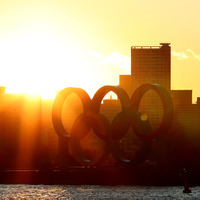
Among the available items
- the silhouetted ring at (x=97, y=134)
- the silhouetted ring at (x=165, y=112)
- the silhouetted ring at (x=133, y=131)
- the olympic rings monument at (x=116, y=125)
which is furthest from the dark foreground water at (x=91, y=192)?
the silhouetted ring at (x=165, y=112)

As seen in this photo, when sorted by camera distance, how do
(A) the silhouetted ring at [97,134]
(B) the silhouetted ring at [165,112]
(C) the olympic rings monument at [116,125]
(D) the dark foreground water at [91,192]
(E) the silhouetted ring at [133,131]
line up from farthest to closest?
(A) the silhouetted ring at [97,134]
(E) the silhouetted ring at [133,131]
(C) the olympic rings monument at [116,125]
(B) the silhouetted ring at [165,112]
(D) the dark foreground water at [91,192]

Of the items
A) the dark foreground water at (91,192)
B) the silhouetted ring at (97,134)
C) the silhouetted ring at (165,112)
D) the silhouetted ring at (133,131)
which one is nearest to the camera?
the dark foreground water at (91,192)

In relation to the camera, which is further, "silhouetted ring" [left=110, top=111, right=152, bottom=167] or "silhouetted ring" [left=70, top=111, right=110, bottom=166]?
"silhouetted ring" [left=70, top=111, right=110, bottom=166]

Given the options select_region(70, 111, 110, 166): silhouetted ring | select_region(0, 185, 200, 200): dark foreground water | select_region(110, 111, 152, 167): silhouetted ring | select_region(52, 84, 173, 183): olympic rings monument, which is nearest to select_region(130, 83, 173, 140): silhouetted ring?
select_region(52, 84, 173, 183): olympic rings monument

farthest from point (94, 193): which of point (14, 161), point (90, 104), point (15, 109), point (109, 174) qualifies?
point (15, 109)

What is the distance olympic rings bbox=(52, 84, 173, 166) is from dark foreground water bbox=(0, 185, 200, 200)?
107 inches

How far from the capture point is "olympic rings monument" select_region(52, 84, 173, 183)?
48.1 meters

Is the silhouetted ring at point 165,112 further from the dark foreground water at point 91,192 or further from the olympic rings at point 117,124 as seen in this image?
the dark foreground water at point 91,192

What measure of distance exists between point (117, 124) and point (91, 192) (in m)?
6.98

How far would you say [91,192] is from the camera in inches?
1896

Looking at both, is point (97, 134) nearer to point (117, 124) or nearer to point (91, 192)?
point (117, 124)

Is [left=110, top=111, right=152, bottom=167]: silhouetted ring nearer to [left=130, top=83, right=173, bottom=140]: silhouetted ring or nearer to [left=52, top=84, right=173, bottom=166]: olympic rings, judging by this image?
[left=52, top=84, right=173, bottom=166]: olympic rings

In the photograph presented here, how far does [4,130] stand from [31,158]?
21376 millimetres

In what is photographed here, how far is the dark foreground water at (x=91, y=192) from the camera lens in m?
45.2
